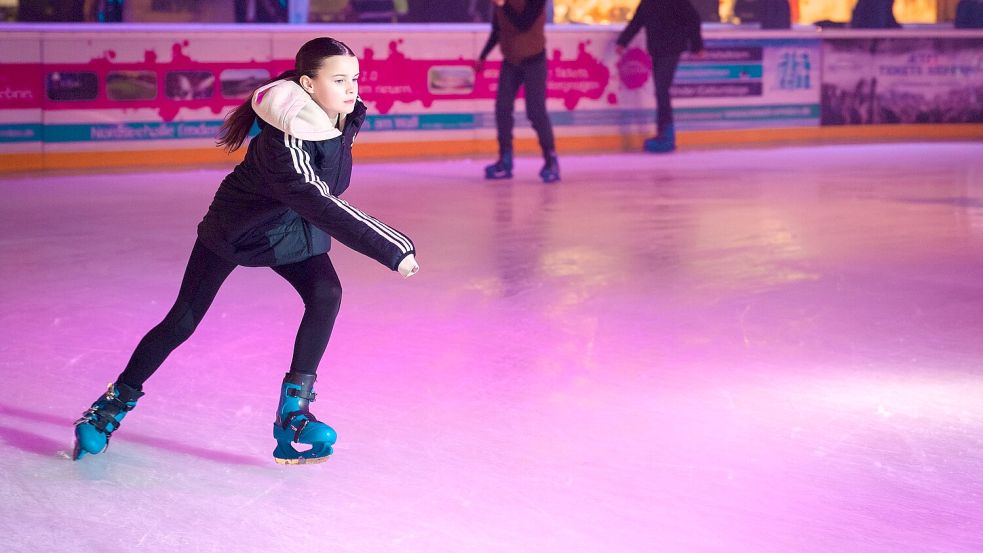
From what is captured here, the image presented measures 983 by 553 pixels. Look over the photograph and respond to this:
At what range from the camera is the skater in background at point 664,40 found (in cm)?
1109

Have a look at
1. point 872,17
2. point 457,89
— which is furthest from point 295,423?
point 872,17

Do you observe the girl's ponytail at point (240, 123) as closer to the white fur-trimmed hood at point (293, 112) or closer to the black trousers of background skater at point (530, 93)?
the white fur-trimmed hood at point (293, 112)

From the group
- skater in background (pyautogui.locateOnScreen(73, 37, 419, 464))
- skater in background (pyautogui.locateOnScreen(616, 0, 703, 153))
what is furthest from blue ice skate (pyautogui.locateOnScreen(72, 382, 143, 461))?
skater in background (pyautogui.locateOnScreen(616, 0, 703, 153))

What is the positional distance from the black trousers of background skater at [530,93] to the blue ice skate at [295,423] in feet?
19.0

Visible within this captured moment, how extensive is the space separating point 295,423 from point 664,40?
29.9ft

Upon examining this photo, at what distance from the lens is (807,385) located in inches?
121

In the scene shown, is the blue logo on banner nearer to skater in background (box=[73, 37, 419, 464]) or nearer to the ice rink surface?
the ice rink surface

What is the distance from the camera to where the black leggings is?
8.06 ft

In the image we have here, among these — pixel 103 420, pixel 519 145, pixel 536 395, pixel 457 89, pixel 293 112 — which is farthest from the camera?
pixel 519 145

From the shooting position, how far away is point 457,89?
435 inches

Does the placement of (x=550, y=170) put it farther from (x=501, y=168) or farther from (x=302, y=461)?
(x=302, y=461)

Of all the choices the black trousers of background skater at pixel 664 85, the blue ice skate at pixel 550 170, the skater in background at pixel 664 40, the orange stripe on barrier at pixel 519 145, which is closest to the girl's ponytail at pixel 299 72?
the blue ice skate at pixel 550 170

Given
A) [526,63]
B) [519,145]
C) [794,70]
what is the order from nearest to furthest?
1. [526,63]
2. [519,145]
3. [794,70]

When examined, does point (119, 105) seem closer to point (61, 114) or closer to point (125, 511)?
point (61, 114)
